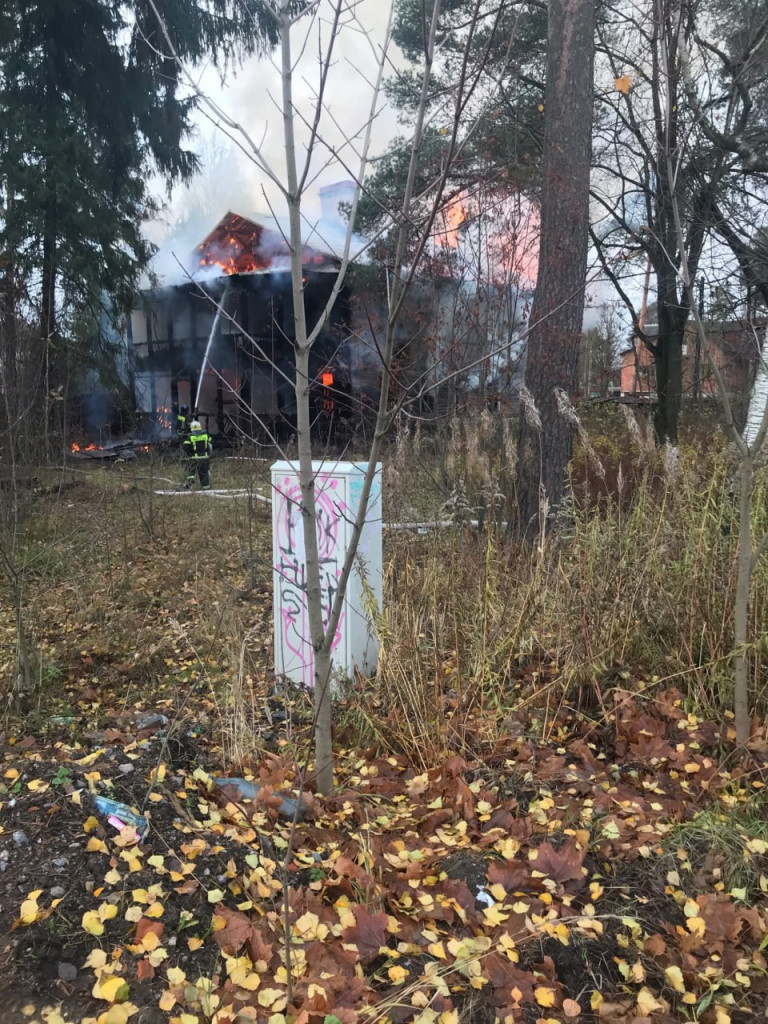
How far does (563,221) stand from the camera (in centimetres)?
612

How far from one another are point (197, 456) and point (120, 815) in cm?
949

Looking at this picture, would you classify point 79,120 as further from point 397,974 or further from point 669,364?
point 397,974

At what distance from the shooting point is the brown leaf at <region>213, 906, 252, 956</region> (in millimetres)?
2033

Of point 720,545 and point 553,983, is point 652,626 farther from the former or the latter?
point 553,983

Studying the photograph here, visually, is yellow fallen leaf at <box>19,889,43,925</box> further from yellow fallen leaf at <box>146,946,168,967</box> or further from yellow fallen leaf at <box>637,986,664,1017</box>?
yellow fallen leaf at <box>637,986,664,1017</box>

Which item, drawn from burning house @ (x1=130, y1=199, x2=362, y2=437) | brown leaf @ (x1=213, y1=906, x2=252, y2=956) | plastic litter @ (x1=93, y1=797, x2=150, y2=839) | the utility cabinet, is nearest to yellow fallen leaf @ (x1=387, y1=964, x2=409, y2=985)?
brown leaf @ (x1=213, y1=906, x2=252, y2=956)

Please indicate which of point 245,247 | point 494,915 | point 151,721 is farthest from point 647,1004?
point 245,247

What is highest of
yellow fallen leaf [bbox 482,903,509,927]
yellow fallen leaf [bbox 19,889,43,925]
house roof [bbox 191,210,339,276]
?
house roof [bbox 191,210,339,276]

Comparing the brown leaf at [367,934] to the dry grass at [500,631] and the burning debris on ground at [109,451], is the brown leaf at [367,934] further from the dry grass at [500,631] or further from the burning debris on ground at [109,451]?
the burning debris on ground at [109,451]

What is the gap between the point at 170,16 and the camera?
12.5 metres

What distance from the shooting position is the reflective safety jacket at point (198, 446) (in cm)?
1154

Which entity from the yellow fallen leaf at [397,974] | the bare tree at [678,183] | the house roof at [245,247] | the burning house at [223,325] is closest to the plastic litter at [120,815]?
the yellow fallen leaf at [397,974]

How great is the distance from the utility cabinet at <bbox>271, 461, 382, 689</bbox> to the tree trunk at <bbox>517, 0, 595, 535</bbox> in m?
2.50

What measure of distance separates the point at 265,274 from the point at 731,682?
1793cm
